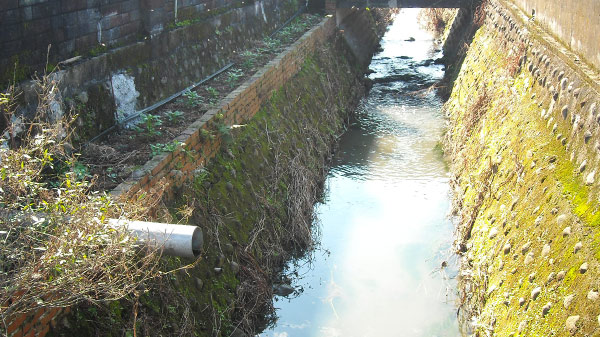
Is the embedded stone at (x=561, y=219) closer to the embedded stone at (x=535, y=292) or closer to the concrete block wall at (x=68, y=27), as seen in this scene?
the embedded stone at (x=535, y=292)

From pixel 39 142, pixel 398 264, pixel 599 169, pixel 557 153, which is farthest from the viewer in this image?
pixel 398 264

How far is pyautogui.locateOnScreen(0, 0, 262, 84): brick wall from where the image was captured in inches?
205

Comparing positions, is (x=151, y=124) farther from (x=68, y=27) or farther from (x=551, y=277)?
(x=551, y=277)

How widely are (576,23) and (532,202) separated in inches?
105

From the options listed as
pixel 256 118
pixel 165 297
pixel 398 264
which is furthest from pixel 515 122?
pixel 165 297

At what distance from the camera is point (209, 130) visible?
6609 mm

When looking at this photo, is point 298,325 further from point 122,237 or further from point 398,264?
point 122,237

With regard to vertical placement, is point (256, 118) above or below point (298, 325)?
above

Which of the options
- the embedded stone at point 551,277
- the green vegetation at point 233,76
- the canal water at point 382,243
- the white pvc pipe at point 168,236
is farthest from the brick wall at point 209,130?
the embedded stone at point 551,277

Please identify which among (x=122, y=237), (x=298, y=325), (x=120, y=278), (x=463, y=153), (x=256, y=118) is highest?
(x=122, y=237)

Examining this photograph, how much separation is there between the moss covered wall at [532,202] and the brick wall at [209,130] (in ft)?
10.2

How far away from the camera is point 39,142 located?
3699 millimetres

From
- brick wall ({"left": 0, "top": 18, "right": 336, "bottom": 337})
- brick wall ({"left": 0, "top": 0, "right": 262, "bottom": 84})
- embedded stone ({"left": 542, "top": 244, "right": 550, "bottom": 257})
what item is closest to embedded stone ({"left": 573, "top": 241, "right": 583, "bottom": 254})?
embedded stone ({"left": 542, "top": 244, "right": 550, "bottom": 257})

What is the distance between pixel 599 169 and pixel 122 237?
3.66m
